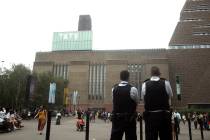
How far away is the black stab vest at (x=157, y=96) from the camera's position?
5.64 metres

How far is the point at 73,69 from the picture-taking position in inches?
3784

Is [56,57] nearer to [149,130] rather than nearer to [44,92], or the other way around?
[44,92]

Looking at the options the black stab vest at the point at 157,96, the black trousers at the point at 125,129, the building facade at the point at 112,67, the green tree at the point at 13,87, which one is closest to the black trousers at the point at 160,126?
the black stab vest at the point at 157,96

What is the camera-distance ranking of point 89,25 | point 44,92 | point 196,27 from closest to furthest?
point 44,92
point 196,27
point 89,25

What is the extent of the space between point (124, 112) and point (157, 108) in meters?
0.67

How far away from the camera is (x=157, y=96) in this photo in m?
5.65

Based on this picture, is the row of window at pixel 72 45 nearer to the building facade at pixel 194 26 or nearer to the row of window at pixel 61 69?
the row of window at pixel 61 69

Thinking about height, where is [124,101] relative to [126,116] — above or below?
above

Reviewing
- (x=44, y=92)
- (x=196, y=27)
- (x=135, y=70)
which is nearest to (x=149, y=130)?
(x=44, y=92)

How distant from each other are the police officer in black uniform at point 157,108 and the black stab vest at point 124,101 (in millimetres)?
288

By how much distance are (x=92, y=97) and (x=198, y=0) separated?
146 feet

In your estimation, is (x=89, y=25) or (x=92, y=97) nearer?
(x=92, y=97)

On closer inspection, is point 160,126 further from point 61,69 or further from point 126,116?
point 61,69

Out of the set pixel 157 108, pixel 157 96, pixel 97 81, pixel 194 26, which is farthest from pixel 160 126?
pixel 97 81
